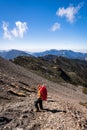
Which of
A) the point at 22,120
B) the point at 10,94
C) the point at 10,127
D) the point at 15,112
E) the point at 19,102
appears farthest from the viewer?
the point at 10,94

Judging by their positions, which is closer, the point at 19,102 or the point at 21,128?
the point at 21,128

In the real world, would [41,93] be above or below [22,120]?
above

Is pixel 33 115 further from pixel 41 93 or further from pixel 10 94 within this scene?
pixel 10 94

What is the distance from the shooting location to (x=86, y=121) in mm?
23078

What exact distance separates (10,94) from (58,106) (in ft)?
19.3

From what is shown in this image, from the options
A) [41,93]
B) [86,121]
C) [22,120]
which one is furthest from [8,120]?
[86,121]

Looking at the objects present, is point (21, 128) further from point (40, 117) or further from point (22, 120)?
point (40, 117)

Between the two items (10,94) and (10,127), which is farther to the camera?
(10,94)

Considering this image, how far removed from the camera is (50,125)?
20406 mm

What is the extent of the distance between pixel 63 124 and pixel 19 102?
638 cm

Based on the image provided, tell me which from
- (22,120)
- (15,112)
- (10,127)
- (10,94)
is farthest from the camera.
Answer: (10,94)

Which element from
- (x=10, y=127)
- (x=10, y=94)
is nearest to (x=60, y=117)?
(x=10, y=127)

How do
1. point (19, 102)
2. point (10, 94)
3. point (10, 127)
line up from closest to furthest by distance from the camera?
1. point (10, 127)
2. point (19, 102)
3. point (10, 94)

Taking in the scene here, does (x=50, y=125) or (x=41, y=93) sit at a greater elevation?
(x=41, y=93)
